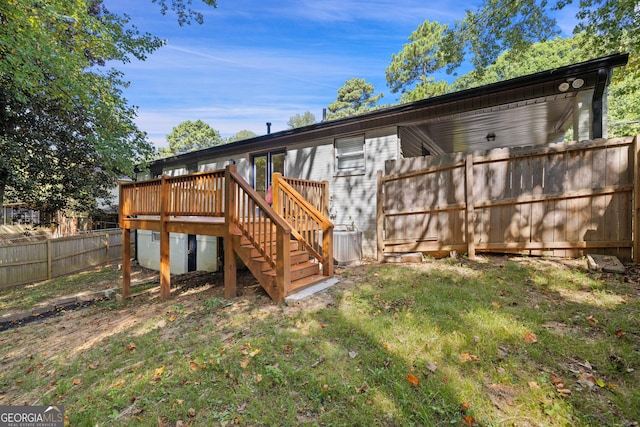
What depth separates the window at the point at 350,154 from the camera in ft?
24.9

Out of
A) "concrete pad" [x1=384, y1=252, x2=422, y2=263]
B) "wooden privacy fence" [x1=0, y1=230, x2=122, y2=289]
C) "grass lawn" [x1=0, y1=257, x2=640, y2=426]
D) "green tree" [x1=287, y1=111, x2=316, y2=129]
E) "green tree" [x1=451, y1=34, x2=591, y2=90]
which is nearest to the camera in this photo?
"grass lawn" [x1=0, y1=257, x2=640, y2=426]

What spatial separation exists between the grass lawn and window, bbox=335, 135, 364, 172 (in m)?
4.00

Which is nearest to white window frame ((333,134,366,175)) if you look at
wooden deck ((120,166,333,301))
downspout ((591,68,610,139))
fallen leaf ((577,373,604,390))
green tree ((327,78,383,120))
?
wooden deck ((120,166,333,301))

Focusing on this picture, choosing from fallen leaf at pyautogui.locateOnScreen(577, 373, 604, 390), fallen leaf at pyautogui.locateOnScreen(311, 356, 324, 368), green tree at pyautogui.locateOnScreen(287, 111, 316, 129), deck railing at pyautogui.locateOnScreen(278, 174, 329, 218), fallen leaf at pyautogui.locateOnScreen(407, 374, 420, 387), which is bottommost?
fallen leaf at pyautogui.locateOnScreen(311, 356, 324, 368)

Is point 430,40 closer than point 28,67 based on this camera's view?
No

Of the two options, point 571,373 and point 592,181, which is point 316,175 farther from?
point 571,373

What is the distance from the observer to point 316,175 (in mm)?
8344

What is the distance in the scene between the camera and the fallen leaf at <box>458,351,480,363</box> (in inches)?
96.5

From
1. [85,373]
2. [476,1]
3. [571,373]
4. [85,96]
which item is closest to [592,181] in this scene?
[571,373]

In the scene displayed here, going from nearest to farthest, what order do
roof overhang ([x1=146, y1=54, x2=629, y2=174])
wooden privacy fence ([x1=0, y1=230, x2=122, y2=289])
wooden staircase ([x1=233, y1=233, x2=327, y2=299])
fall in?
wooden staircase ([x1=233, y1=233, x2=327, y2=299])
roof overhang ([x1=146, y1=54, x2=629, y2=174])
wooden privacy fence ([x1=0, y1=230, x2=122, y2=289])

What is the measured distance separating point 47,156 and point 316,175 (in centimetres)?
979

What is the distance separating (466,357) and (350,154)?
6.08 m

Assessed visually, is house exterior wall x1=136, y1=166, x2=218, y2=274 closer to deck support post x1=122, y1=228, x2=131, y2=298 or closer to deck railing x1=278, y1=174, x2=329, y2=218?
deck support post x1=122, y1=228, x2=131, y2=298

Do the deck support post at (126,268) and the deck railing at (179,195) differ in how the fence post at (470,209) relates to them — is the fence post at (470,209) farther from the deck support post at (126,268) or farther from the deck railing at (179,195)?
the deck support post at (126,268)
